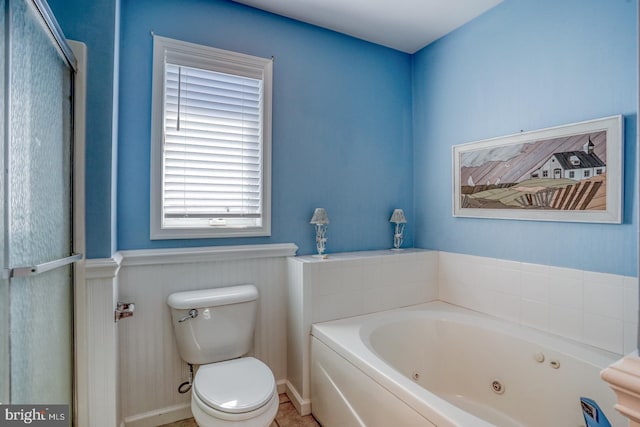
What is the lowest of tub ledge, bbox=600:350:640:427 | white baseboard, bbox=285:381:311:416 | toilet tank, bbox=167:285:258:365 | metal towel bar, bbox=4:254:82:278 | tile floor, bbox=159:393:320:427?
tile floor, bbox=159:393:320:427

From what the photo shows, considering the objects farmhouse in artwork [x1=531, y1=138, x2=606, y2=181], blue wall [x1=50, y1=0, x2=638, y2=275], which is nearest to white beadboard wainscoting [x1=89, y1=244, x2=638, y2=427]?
blue wall [x1=50, y1=0, x2=638, y2=275]

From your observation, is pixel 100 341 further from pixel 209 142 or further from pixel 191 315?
pixel 209 142

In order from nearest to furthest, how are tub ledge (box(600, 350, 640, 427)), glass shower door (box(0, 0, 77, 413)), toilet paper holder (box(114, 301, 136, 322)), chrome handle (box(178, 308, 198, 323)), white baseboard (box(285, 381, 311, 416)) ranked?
tub ledge (box(600, 350, 640, 427))
glass shower door (box(0, 0, 77, 413))
toilet paper holder (box(114, 301, 136, 322))
chrome handle (box(178, 308, 198, 323))
white baseboard (box(285, 381, 311, 416))

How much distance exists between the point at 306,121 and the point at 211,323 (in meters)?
1.45

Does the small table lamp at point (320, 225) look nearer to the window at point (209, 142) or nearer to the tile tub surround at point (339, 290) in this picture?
the tile tub surround at point (339, 290)

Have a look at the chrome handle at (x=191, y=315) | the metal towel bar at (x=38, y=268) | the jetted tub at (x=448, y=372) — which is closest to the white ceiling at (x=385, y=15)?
the metal towel bar at (x=38, y=268)

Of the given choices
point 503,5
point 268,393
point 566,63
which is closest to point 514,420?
point 268,393

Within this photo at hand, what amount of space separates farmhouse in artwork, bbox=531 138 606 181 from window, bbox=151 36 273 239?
5.44 feet

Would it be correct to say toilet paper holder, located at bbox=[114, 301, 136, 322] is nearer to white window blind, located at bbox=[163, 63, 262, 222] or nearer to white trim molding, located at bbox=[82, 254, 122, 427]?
white trim molding, located at bbox=[82, 254, 122, 427]

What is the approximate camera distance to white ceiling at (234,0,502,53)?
211 cm

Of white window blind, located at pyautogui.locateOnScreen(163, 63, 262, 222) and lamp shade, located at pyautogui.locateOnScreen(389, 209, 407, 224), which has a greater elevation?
white window blind, located at pyautogui.locateOnScreen(163, 63, 262, 222)

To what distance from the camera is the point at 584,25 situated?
1.71 meters

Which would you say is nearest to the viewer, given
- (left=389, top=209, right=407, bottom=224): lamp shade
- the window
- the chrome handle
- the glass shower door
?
the glass shower door

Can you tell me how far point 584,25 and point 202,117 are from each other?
2.15m
